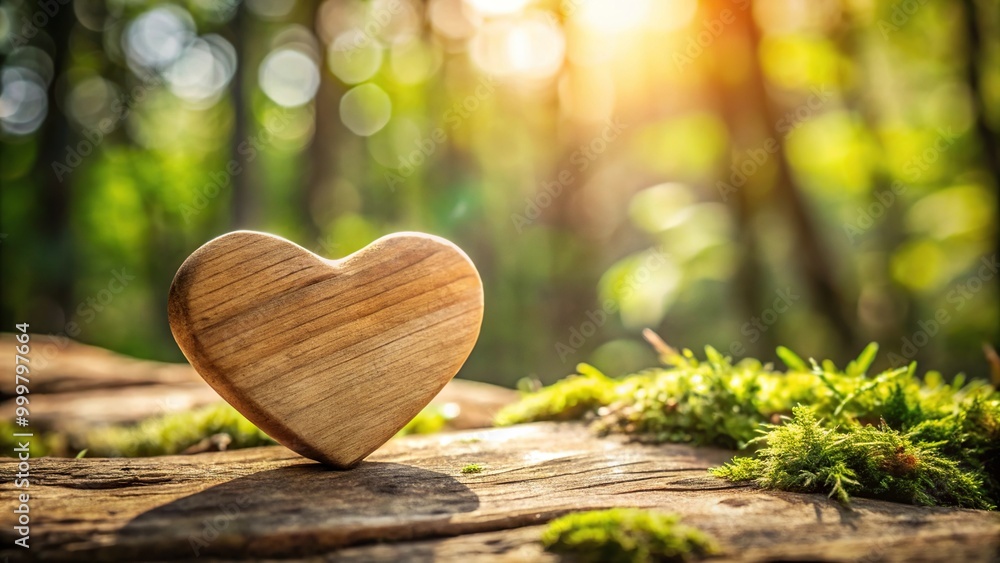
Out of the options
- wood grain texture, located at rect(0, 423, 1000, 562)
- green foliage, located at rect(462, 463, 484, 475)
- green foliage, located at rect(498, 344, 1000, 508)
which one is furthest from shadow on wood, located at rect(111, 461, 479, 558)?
green foliage, located at rect(498, 344, 1000, 508)

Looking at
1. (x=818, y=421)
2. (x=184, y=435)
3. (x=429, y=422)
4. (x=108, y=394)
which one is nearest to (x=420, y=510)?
(x=818, y=421)

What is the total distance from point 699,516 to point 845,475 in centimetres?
→ 80

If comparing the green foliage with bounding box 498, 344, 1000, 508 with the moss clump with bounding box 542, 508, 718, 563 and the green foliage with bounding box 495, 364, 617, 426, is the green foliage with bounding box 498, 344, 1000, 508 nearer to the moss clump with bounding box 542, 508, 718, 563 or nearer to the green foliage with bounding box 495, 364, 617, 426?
the green foliage with bounding box 495, 364, 617, 426

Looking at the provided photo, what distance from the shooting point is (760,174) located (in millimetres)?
8992

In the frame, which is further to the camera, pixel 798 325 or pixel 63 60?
A: pixel 63 60

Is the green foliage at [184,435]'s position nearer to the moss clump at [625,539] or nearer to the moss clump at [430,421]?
the moss clump at [430,421]

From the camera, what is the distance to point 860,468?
8.88ft

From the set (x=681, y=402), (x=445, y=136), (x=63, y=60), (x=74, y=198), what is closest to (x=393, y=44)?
(x=445, y=136)

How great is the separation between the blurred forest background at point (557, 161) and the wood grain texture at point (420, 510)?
5.12 m

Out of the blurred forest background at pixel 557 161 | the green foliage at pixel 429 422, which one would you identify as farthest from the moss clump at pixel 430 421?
the blurred forest background at pixel 557 161

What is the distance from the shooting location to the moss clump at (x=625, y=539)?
6.14ft

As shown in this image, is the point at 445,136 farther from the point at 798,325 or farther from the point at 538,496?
the point at 538,496

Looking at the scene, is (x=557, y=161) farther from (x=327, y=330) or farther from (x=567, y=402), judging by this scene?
(x=327, y=330)

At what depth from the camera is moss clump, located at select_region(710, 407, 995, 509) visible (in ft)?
8.61
